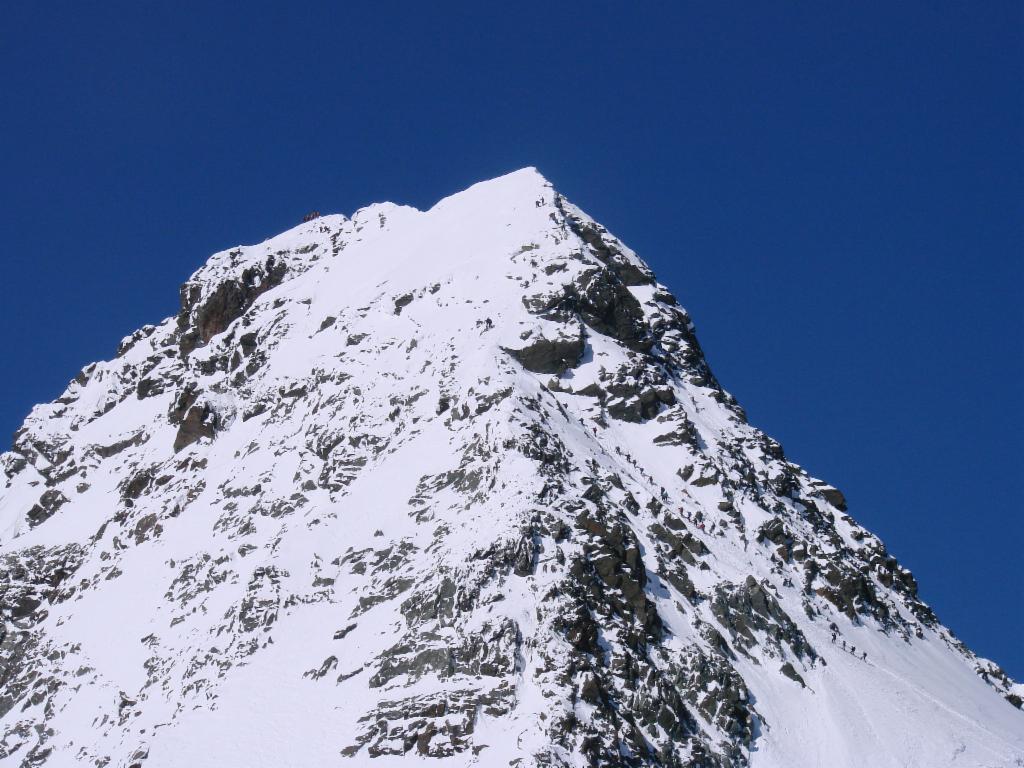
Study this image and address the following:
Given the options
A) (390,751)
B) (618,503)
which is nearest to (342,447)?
(618,503)

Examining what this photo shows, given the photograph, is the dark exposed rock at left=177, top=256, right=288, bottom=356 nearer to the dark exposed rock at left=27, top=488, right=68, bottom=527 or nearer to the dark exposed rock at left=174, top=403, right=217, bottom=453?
the dark exposed rock at left=27, top=488, right=68, bottom=527

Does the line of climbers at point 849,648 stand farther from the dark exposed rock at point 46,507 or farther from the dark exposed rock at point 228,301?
the dark exposed rock at point 46,507

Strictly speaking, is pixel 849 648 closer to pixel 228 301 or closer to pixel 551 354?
pixel 551 354

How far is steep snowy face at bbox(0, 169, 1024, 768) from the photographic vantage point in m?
79.7

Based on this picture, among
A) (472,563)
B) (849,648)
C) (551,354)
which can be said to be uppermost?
(551,354)

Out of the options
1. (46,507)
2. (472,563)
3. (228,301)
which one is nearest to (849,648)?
(472,563)

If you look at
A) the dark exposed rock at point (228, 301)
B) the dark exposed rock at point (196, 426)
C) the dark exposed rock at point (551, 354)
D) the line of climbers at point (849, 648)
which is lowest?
the line of climbers at point (849, 648)

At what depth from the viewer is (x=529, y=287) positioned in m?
116

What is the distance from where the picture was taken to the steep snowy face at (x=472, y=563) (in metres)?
79.7

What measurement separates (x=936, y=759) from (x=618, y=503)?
2420 cm

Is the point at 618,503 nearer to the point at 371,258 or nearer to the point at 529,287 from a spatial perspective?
the point at 529,287

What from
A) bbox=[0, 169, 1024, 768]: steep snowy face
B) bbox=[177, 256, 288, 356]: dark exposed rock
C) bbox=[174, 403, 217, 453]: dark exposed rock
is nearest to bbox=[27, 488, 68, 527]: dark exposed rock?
bbox=[0, 169, 1024, 768]: steep snowy face

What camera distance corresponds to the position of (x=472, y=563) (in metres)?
83.3

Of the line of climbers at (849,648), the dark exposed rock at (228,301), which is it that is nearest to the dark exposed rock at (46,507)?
the dark exposed rock at (228,301)
